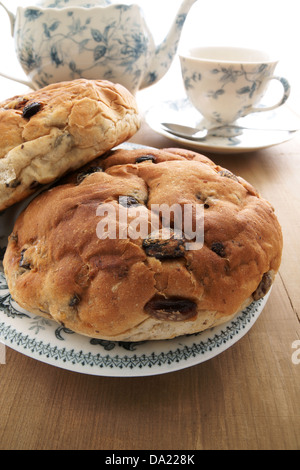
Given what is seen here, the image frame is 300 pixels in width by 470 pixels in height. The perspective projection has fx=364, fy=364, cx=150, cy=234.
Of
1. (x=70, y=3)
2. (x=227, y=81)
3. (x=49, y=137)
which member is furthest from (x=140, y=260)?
(x=70, y=3)

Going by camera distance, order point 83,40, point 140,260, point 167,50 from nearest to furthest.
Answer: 1. point 140,260
2. point 83,40
3. point 167,50

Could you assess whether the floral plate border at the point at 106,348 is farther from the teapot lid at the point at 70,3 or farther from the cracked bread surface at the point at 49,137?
the teapot lid at the point at 70,3

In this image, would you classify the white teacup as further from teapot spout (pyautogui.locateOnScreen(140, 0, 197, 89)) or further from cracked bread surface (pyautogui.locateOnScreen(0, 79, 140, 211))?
cracked bread surface (pyautogui.locateOnScreen(0, 79, 140, 211))

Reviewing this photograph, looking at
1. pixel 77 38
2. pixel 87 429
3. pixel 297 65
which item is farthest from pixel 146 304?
pixel 297 65

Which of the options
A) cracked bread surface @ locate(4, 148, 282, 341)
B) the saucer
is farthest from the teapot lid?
cracked bread surface @ locate(4, 148, 282, 341)

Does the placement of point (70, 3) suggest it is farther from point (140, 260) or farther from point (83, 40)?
point (140, 260)

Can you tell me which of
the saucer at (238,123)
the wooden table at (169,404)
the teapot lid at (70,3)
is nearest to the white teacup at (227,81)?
the saucer at (238,123)
